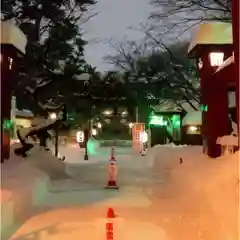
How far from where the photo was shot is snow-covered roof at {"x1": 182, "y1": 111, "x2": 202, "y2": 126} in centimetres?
1836

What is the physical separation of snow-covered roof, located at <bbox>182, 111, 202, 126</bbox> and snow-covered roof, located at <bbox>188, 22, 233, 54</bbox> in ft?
29.5

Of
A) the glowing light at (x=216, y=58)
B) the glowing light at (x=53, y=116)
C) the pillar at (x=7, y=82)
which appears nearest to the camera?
the pillar at (x=7, y=82)

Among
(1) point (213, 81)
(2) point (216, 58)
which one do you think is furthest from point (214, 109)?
(2) point (216, 58)

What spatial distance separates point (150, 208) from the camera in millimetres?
6598

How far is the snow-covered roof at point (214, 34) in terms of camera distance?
9.03 meters

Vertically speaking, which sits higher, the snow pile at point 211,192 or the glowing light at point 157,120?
the glowing light at point 157,120

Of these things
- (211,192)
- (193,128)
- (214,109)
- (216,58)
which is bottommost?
(211,192)

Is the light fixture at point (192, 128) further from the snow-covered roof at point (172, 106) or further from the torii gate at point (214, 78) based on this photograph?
the torii gate at point (214, 78)

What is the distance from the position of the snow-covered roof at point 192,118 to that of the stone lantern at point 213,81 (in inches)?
330

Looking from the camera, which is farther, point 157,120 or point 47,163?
point 157,120

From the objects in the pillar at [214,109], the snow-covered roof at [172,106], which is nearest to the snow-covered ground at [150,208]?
the pillar at [214,109]

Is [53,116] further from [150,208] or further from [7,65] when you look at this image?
[150,208]

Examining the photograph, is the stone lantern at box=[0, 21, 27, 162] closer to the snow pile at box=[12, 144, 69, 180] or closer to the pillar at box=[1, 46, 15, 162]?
the pillar at box=[1, 46, 15, 162]

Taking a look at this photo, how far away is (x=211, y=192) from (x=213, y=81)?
4.39 metres
